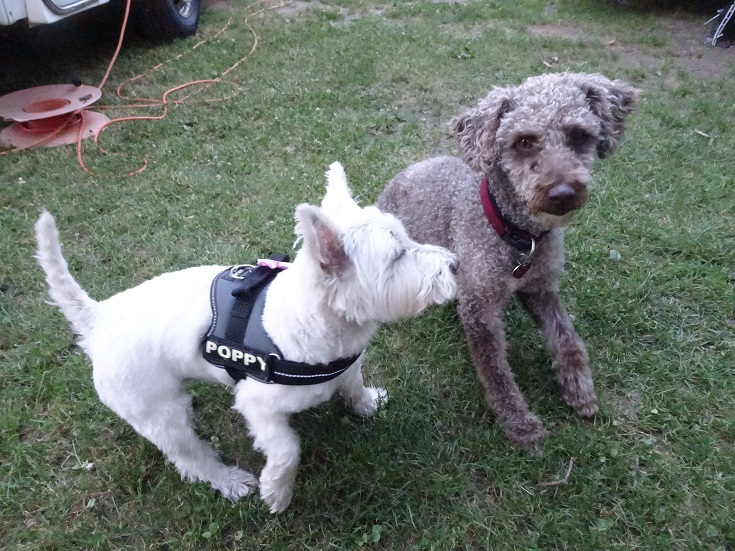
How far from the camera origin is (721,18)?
7348mm

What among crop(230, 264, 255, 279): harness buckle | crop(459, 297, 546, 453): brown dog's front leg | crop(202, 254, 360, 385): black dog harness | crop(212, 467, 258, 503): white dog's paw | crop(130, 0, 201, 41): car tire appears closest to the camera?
crop(202, 254, 360, 385): black dog harness

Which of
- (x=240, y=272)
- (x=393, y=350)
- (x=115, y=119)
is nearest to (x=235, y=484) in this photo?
(x=240, y=272)

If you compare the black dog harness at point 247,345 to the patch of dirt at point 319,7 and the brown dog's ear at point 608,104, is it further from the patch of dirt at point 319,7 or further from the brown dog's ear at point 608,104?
the patch of dirt at point 319,7

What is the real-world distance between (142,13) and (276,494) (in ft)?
24.2

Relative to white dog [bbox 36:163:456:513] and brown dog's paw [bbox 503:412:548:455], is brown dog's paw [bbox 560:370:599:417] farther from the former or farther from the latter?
white dog [bbox 36:163:456:513]

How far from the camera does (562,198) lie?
8.36ft

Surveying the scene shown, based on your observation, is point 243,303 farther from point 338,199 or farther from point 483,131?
point 483,131

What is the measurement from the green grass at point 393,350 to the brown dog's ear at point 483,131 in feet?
4.12

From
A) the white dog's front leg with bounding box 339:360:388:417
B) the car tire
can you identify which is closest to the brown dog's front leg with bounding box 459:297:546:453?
the white dog's front leg with bounding box 339:360:388:417

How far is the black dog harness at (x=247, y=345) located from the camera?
7.52 feet

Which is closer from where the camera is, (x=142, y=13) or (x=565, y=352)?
(x=565, y=352)

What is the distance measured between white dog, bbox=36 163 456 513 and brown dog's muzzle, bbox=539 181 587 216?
2.10 ft

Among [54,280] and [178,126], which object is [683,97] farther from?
[54,280]

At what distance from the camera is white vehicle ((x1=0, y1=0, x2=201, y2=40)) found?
5.45 meters
